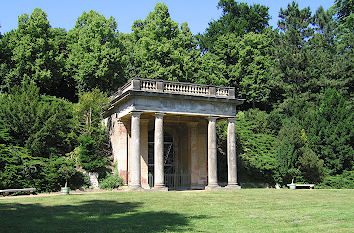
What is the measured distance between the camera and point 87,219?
39.0 feet

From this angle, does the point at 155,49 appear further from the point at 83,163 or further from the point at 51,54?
the point at 83,163

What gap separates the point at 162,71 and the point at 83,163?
15.5 metres

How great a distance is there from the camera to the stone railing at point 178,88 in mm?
24498

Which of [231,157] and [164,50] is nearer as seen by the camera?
[231,157]

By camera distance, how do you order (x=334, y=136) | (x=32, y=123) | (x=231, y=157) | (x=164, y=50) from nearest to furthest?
(x=32, y=123) < (x=231, y=157) < (x=334, y=136) < (x=164, y=50)

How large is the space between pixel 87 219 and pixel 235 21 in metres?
41.8

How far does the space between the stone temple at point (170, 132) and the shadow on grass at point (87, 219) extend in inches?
358

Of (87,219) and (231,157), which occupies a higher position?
(231,157)

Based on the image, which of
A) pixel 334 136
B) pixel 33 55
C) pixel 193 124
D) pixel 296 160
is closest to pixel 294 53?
pixel 334 136

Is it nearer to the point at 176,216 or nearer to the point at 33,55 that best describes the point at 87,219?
the point at 176,216

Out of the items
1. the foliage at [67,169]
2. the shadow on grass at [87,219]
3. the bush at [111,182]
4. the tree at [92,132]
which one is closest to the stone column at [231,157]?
the bush at [111,182]

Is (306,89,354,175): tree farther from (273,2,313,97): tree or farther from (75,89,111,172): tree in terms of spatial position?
(75,89,111,172): tree

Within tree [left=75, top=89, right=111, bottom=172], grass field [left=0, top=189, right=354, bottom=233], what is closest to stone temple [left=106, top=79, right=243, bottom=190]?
tree [left=75, top=89, right=111, bottom=172]

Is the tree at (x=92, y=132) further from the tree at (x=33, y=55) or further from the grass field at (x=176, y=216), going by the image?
the tree at (x=33, y=55)
